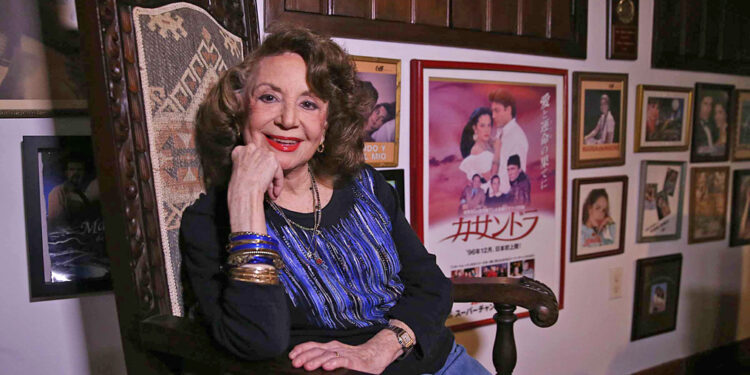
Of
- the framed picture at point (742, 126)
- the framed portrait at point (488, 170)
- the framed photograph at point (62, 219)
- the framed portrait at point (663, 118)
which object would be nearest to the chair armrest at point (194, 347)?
the framed photograph at point (62, 219)

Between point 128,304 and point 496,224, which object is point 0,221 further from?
point 496,224

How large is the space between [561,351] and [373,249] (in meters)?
1.35

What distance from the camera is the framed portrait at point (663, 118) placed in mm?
2318

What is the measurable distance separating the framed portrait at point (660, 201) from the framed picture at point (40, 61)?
207 centimetres

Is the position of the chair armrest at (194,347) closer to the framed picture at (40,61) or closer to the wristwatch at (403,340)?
the wristwatch at (403,340)

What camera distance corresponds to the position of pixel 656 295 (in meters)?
2.49

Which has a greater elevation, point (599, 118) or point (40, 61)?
point (40, 61)

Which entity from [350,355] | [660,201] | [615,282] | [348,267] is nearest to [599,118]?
[660,201]

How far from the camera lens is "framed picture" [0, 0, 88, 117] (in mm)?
1275

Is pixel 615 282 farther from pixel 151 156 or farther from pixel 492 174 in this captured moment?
pixel 151 156

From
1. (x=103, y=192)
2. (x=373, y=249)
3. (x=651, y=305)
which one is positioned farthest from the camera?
(x=651, y=305)

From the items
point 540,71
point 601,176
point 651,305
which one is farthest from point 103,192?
point 651,305

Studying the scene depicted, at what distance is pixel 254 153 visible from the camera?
1064 millimetres

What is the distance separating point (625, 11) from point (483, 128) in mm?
784
